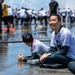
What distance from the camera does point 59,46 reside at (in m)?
7.33

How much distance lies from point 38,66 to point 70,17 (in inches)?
1703

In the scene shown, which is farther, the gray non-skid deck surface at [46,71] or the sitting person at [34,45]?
the sitting person at [34,45]

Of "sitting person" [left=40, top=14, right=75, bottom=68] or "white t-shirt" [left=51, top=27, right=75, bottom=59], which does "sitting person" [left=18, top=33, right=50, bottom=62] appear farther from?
"white t-shirt" [left=51, top=27, right=75, bottom=59]

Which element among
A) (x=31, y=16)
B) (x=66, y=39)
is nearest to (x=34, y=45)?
(x=66, y=39)

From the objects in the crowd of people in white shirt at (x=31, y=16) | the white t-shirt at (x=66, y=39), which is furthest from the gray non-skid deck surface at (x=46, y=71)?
the crowd of people in white shirt at (x=31, y=16)

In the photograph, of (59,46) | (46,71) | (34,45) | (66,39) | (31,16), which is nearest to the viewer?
(46,71)

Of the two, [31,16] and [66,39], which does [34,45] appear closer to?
[66,39]

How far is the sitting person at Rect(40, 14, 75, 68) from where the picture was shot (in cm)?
709

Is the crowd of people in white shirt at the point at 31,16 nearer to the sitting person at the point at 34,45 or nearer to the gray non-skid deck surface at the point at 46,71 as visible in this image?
the sitting person at the point at 34,45

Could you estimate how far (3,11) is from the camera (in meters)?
20.3

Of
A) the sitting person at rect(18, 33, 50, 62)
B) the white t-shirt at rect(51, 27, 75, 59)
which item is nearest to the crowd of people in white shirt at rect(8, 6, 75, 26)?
the sitting person at rect(18, 33, 50, 62)

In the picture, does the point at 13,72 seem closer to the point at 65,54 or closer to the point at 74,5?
the point at 65,54

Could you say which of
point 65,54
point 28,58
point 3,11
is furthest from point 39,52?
point 3,11

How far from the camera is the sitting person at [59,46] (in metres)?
7.09
